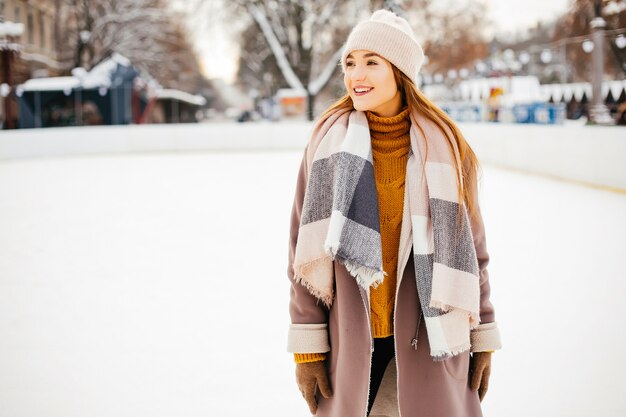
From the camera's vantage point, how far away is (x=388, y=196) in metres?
1.78

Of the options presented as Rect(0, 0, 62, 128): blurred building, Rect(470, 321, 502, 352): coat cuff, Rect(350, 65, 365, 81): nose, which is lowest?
Rect(470, 321, 502, 352): coat cuff

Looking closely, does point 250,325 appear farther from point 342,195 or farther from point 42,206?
point 42,206

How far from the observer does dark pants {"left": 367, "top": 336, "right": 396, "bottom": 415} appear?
1.84m

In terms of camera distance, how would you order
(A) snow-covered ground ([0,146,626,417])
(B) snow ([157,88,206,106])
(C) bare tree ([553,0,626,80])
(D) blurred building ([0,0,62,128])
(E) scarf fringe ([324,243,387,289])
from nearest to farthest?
(E) scarf fringe ([324,243,387,289]), (A) snow-covered ground ([0,146,626,417]), (D) blurred building ([0,0,62,128]), (C) bare tree ([553,0,626,80]), (B) snow ([157,88,206,106])

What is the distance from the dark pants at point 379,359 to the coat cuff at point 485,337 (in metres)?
0.23

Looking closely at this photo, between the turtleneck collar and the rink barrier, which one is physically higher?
the turtleneck collar

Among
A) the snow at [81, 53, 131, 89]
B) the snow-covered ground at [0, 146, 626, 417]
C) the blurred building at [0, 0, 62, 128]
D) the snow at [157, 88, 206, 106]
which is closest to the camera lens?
the snow-covered ground at [0, 146, 626, 417]

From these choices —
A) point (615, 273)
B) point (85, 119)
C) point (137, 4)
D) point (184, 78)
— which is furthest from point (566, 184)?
point (184, 78)

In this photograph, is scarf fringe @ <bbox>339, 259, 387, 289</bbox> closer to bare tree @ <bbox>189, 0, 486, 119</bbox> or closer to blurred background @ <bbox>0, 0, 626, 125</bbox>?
blurred background @ <bbox>0, 0, 626, 125</bbox>

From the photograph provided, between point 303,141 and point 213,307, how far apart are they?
685 inches

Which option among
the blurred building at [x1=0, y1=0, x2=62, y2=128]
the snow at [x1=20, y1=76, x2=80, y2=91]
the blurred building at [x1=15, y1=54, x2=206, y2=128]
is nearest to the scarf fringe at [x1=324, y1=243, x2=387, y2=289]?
the blurred building at [x1=15, y1=54, x2=206, y2=128]

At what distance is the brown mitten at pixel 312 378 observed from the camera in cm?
178

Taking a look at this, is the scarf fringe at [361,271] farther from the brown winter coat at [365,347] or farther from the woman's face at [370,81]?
the woman's face at [370,81]

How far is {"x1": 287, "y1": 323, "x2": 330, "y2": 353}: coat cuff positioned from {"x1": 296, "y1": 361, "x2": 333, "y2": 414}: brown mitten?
5cm
